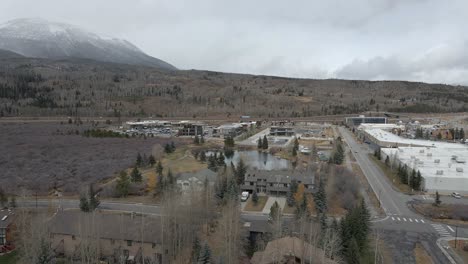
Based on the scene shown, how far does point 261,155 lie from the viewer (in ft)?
153

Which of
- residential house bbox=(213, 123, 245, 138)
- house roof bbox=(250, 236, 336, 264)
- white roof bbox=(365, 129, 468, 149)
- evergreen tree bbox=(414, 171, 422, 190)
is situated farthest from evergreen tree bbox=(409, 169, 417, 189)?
residential house bbox=(213, 123, 245, 138)

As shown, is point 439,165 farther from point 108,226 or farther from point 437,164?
point 108,226

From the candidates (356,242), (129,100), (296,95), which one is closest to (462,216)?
(356,242)

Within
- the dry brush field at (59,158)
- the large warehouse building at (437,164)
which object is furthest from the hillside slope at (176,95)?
the large warehouse building at (437,164)

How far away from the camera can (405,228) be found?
21.3 meters

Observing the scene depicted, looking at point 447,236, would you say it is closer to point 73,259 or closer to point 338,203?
point 338,203

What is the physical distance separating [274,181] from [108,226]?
13.8m

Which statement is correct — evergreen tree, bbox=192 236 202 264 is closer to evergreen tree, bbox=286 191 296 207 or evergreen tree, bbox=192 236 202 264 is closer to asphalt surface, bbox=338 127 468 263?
asphalt surface, bbox=338 127 468 263

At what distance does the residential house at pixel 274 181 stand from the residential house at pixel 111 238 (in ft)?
37.8

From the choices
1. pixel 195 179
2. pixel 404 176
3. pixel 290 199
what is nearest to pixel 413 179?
pixel 404 176

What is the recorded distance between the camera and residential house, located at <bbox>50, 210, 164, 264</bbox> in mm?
15974

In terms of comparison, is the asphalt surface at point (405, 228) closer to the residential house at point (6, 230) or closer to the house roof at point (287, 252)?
the house roof at point (287, 252)

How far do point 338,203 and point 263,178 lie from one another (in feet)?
19.8

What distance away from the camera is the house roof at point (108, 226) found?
1631 centimetres
